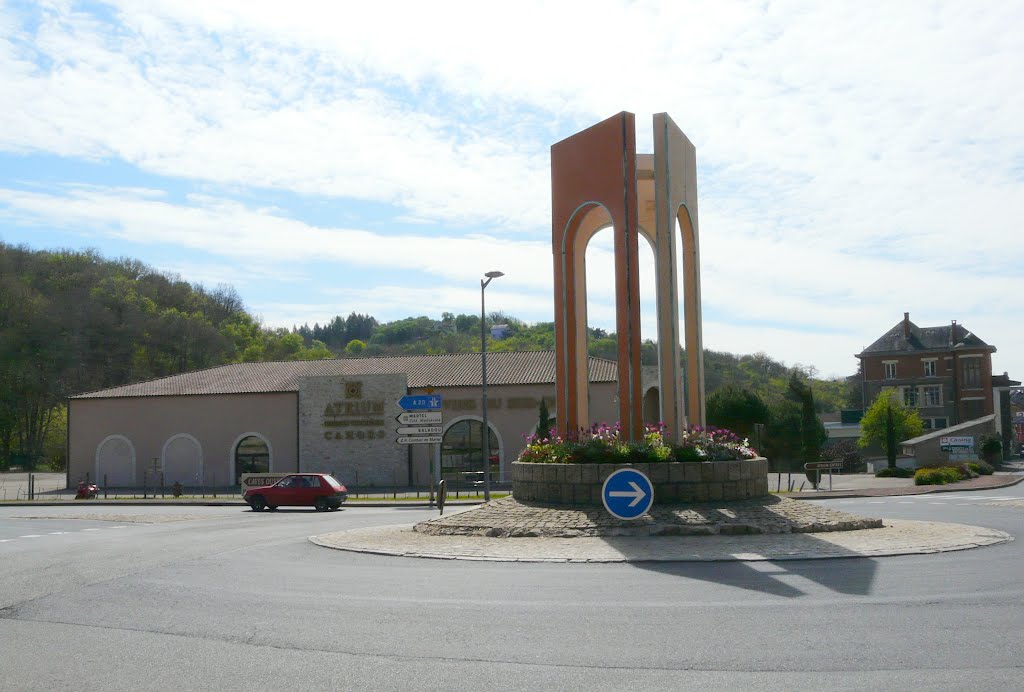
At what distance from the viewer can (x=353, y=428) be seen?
4559 cm

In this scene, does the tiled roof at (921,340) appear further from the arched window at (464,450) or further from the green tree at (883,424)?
the arched window at (464,450)

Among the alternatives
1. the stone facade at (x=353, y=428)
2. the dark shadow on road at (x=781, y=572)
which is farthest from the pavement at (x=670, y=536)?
the stone facade at (x=353, y=428)

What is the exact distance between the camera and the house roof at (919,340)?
73.2 meters

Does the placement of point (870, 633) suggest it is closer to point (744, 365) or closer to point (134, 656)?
point (134, 656)

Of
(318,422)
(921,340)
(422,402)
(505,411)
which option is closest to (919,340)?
(921,340)

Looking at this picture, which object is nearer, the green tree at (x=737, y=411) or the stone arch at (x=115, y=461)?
the stone arch at (x=115, y=461)

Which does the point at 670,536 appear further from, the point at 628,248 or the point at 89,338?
the point at 89,338

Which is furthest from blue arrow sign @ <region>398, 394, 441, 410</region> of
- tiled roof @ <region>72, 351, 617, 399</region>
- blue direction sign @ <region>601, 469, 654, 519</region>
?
tiled roof @ <region>72, 351, 617, 399</region>

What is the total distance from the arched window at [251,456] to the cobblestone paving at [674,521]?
3240cm

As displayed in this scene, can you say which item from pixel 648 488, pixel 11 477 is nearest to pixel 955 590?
pixel 648 488

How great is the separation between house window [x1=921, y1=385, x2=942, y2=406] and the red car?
58.7 metres

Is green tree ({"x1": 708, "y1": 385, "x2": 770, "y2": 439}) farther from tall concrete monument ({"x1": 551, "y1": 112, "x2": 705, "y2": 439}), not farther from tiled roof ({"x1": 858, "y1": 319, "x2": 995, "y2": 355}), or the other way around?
tall concrete monument ({"x1": 551, "y1": 112, "x2": 705, "y2": 439})

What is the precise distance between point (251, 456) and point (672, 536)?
3645 centimetres

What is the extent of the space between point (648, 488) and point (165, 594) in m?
7.23
